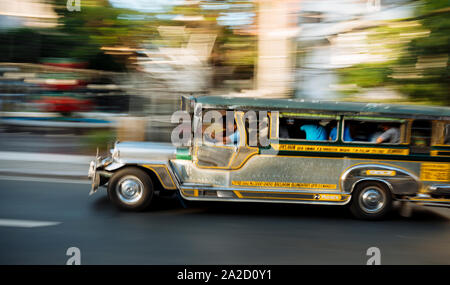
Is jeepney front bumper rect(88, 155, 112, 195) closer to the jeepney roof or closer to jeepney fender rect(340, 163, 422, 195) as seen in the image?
the jeepney roof

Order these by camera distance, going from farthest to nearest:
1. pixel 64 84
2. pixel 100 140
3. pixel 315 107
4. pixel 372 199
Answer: pixel 64 84 → pixel 100 140 → pixel 372 199 → pixel 315 107

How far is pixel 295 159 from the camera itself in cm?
621

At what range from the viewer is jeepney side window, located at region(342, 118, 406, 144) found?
20.4 feet

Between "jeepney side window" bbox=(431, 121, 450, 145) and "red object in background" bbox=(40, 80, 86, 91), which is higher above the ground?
"red object in background" bbox=(40, 80, 86, 91)

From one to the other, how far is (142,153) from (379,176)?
12.6 ft

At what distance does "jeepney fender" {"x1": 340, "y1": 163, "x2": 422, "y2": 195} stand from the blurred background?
4572mm

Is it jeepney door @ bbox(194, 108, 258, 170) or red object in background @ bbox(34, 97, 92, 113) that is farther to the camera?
red object in background @ bbox(34, 97, 92, 113)

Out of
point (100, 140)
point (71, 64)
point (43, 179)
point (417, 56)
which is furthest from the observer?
point (71, 64)

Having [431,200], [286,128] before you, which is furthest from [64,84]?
[431,200]

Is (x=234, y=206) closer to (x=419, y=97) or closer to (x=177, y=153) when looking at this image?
(x=177, y=153)

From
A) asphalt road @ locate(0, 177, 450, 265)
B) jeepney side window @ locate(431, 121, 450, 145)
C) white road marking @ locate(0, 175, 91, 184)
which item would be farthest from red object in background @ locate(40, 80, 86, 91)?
jeepney side window @ locate(431, 121, 450, 145)

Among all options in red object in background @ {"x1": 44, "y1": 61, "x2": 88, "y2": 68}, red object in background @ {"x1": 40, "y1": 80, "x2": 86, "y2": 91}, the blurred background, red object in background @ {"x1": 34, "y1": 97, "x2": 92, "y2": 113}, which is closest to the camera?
the blurred background

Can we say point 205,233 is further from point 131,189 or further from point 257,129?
point 257,129

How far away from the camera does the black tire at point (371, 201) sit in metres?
6.34
